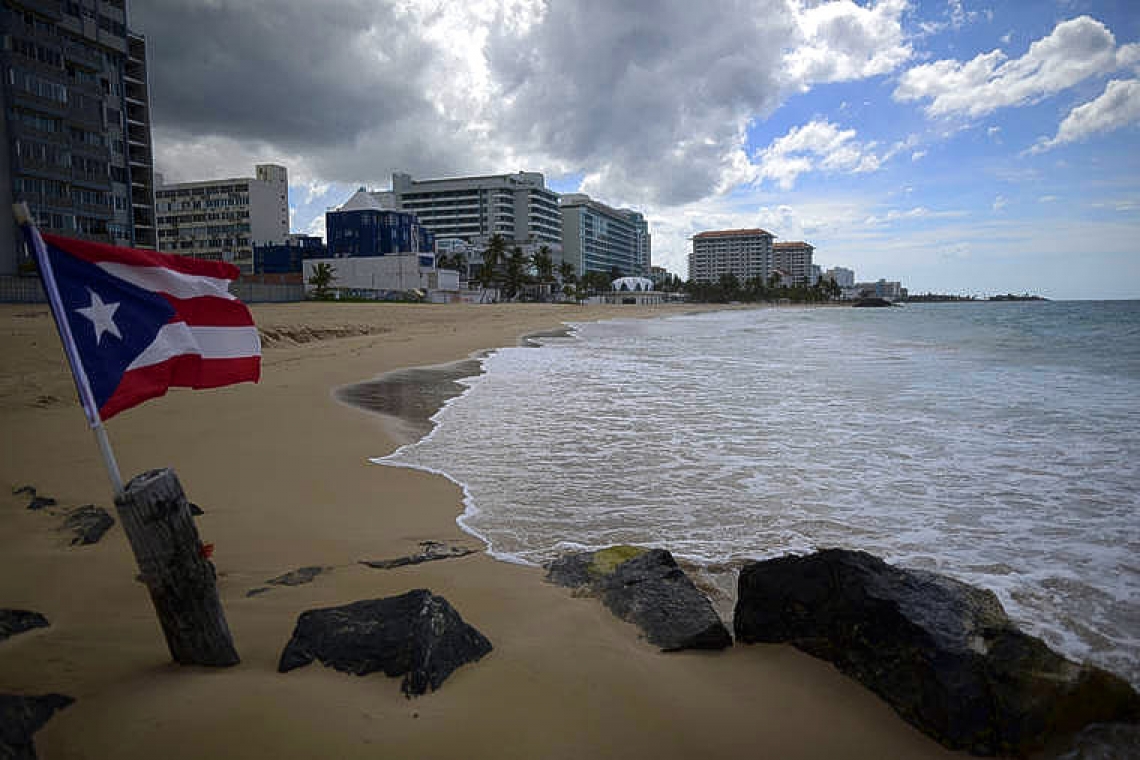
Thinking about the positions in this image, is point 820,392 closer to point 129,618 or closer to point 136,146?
point 129,618

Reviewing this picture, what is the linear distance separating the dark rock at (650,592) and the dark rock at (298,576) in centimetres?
152

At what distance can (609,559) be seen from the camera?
3.99 m

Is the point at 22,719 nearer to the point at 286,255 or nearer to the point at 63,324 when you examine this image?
the point at 63,324

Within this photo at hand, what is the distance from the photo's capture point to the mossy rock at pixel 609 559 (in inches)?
153

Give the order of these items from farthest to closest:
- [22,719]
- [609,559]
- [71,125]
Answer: [71,125] < [609,559] < [22,719]

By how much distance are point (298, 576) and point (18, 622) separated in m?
1.35

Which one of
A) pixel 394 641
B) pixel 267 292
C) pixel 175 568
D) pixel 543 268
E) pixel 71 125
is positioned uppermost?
pixel 71 125

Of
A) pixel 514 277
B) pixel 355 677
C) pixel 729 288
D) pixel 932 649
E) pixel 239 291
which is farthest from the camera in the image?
pixel 729 288

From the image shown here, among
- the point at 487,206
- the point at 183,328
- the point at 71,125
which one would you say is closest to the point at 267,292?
the point at 71,125

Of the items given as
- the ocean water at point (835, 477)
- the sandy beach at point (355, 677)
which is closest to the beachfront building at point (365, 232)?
the ocean water at point (835, 477)

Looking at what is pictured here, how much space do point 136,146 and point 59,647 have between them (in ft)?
232

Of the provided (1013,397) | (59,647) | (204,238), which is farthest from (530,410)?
(204,238)

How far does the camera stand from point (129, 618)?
3.30 m

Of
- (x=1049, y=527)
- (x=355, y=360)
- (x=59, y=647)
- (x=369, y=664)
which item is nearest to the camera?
(x=369, y=664)
